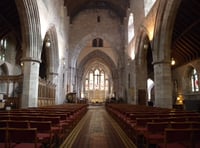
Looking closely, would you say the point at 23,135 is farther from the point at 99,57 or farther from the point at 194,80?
the point at 99,57

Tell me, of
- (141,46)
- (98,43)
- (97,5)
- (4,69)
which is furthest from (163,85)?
(98,43)

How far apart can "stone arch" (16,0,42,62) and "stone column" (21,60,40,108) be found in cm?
41

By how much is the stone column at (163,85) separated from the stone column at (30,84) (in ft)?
23.8

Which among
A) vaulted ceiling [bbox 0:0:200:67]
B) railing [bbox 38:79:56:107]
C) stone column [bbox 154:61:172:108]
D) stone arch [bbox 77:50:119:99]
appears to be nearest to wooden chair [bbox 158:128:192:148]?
stone column [bbox 154:61:172:108]

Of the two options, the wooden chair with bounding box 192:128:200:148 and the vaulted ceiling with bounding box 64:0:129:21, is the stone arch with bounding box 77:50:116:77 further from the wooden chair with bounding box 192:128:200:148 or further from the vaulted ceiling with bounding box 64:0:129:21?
the wooden chair with bounding box 192:128:200:148

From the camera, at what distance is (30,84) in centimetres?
1088

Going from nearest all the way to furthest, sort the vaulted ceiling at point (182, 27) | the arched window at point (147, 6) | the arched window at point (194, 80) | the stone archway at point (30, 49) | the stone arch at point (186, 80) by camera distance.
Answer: the stone archway at point (30, 49) < the vaulted ceiling at point (182, 27) < the arched window at point (147, 6) < the arched window at point (194, 80) < the stone arch at point (186, 80)

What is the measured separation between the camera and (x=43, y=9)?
12.7 m

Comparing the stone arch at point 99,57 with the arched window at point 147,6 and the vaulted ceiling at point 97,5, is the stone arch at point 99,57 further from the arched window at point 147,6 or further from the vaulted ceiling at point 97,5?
the arched window at point 147,6

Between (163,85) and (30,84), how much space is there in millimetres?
7710

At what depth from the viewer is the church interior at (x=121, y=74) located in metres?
3.75

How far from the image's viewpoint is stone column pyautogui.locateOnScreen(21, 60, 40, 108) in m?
10.7

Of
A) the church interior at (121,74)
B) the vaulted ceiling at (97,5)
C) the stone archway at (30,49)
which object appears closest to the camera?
the church interior at (121,74)

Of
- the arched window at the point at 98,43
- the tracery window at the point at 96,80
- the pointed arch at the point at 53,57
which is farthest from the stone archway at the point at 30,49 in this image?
the tracery window at the point at 96,80
